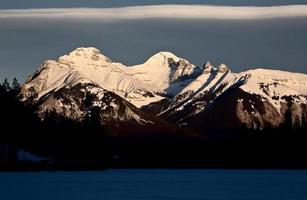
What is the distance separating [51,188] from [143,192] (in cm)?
1177

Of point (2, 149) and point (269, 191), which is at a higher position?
point (2, 149)

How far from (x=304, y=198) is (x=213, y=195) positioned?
11345mm

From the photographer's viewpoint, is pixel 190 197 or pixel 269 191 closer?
pixel 190 197

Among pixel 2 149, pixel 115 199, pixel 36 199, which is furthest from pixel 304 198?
pixel 2 149

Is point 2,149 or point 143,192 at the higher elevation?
point 2,149

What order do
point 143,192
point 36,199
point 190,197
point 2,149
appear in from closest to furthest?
point 36,199 < point 190,197 < point 143,192 < point 2,149

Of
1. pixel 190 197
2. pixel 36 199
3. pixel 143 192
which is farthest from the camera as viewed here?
pixel 143 192

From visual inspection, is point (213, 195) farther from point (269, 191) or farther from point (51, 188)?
point (51, 188)

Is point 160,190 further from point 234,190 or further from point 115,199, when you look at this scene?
point 115,199

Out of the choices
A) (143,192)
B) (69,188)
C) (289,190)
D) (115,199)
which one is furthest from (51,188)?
(289,190)

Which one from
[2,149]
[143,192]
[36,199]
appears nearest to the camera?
[36,199]

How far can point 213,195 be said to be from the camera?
372 feet

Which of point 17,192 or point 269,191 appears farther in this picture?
point 269,191

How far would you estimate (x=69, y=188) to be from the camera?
4970 inches
